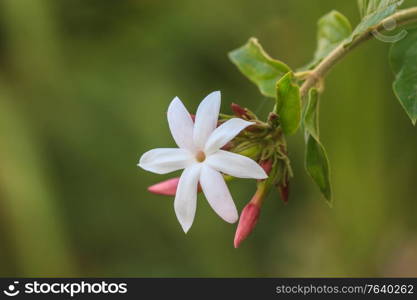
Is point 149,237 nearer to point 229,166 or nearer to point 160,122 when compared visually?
point 160,122

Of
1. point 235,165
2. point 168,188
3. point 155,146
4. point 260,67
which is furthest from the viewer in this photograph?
point 155,146

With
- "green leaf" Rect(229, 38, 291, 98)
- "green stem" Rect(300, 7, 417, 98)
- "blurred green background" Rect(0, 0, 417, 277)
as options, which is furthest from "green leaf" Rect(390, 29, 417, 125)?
"blurred green background" Rect(0, 0, 417, 277)

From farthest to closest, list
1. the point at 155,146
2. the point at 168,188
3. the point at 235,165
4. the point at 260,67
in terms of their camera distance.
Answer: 1. the point at 155,146
2. the point at 260,67
3. the point at 168,188
4. the point at 235,165

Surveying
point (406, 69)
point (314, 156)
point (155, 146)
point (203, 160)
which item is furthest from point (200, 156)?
point (155, 146)

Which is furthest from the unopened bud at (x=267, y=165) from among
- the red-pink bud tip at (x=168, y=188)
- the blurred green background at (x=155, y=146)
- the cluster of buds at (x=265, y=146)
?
the blurred green background at (x=155, y=146)

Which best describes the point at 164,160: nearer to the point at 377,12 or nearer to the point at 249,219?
the point at 249,219

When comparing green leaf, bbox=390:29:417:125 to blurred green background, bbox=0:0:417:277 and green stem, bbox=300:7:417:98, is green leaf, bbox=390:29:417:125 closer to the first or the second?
green stem, bbox=300:7:417:98
